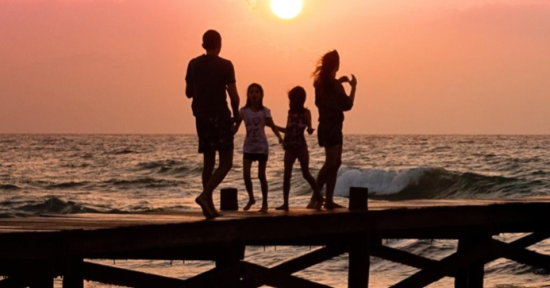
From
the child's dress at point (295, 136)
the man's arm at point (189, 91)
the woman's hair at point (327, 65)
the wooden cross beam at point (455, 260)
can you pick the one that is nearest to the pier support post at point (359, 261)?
the wooden cross beam at point (455, 260)

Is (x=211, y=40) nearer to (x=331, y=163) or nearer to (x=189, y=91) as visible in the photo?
(x=189, y=91)

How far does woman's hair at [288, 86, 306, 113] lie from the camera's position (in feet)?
40.1

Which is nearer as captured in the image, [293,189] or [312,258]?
[312,258]

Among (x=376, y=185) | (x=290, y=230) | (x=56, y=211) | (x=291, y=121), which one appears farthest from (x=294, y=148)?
(x=376, y=185)

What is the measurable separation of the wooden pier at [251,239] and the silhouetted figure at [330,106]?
668 millimetres

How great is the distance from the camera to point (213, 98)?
10.0 m

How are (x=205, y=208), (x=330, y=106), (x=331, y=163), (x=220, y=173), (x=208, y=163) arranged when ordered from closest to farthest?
(x=220, y=173), (x=208, y=163), (x=205, y=208), (x=330, y=106), (x=331, y=163)

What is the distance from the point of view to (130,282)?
12.3 metres

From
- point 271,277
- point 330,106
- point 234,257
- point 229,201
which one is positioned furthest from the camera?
point 229,201

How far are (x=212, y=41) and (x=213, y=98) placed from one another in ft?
1.78

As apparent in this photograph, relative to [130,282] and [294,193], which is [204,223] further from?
[294,193]

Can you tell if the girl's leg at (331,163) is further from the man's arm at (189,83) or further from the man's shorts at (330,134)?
the man's arm at (189,83)

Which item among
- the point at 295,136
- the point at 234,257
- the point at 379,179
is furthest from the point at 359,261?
the point at 379,179

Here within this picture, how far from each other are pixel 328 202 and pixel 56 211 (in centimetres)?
2698
